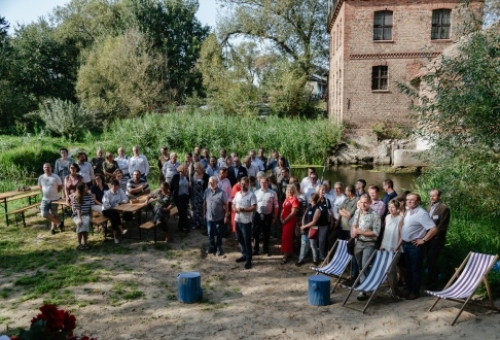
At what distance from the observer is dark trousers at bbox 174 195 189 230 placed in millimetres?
10797

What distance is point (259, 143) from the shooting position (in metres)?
23.2

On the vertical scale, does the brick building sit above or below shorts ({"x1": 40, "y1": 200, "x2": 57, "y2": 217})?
above

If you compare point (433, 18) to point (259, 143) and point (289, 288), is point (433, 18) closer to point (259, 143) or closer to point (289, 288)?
point (259, 143)

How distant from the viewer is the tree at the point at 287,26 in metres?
35.2

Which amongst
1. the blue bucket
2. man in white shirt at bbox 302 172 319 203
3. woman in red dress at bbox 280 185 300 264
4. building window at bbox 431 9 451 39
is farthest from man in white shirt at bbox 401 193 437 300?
building window at bbox 431 9 451 39

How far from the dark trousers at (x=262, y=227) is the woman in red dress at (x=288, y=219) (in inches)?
16.5

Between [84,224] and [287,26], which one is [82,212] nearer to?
[84,224]

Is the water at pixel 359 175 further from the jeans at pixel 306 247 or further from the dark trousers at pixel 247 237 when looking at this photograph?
the dark trousers at pixel 247 237

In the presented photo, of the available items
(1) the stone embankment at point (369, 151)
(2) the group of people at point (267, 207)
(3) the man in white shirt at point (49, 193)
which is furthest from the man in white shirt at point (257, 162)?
(1) the stone embankment at point (369, 151)

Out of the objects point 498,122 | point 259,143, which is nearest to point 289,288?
point 498,122

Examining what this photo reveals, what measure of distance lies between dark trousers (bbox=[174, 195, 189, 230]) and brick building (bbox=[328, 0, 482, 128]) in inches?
686

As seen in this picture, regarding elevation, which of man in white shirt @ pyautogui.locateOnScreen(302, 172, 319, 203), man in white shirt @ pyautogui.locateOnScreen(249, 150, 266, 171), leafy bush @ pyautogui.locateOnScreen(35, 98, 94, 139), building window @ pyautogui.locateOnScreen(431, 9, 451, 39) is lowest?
man in white shirt @ pyautogui.locateOnScreen(302, 172, 319, 203)

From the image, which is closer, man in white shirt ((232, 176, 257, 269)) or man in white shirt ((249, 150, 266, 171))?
man in white shirt ((232, 176, 257, 269))

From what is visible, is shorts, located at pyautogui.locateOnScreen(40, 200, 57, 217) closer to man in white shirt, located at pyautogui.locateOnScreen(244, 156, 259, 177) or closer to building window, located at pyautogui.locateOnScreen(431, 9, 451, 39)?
man in white shirt, located at pyautogui.locateOnScreen(244, 156, 259, 177)
